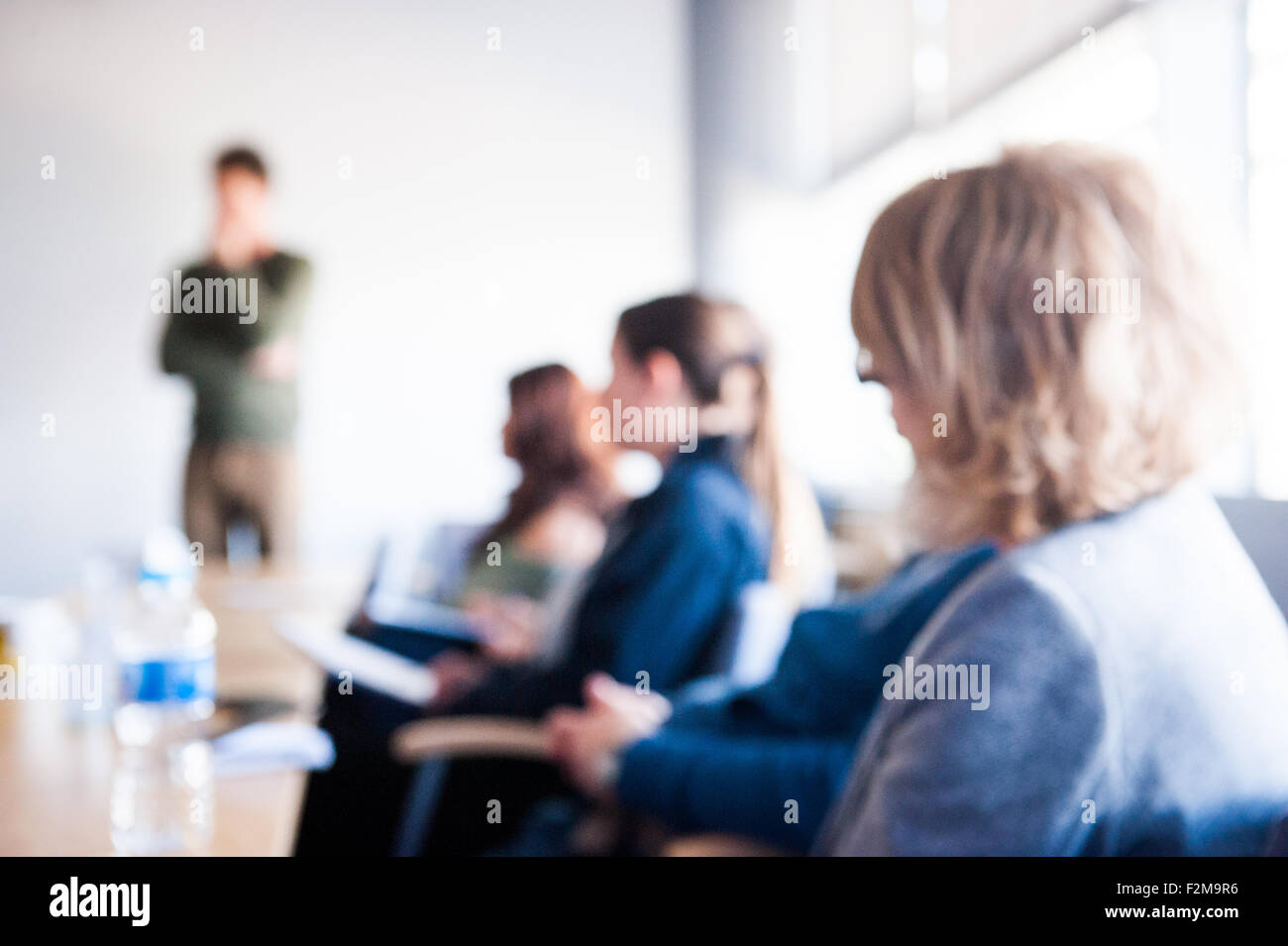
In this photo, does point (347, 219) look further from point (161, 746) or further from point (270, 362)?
point (161, 746)

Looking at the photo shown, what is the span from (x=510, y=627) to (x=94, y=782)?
928 millimetres

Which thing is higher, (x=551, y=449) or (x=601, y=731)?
(x=551, y=449)

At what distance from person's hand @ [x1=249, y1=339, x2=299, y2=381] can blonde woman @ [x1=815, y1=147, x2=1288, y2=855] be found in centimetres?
142

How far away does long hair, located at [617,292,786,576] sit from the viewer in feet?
4.44

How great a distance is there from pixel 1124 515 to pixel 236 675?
45.4 inches

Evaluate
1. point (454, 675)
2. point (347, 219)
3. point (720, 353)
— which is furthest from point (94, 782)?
point (347, 219)

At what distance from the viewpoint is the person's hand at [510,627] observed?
1778mm

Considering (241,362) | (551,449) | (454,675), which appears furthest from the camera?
(241,362)

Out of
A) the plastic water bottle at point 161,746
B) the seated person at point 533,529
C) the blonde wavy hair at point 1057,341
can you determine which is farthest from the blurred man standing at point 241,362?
the blonde wavy hair at point 1057,341

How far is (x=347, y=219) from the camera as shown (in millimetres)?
2586
